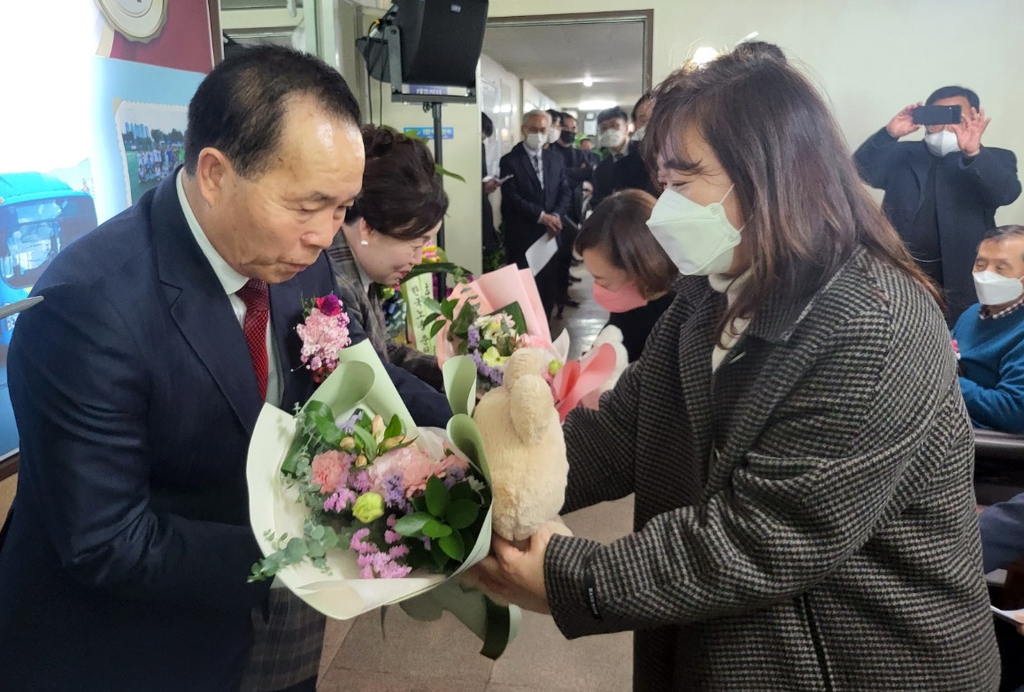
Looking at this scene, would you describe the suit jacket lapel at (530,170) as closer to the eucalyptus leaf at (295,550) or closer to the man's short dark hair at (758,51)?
the man's short dark hair at (758,51)

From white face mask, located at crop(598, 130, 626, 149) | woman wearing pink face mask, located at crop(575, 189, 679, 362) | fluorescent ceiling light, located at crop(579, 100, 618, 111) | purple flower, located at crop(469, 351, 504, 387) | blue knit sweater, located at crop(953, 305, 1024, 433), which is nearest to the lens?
purple flower, located at crop(469, 351, 504, 387)

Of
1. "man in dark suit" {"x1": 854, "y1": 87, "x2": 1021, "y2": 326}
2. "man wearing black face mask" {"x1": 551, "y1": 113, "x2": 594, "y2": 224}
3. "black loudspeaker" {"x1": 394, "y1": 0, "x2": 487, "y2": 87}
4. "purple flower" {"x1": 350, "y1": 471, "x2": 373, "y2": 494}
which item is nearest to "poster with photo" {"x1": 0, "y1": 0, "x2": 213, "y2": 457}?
"purple flower" {"x1": 350, "y1": 471, "x2": 373, "y2": 494}

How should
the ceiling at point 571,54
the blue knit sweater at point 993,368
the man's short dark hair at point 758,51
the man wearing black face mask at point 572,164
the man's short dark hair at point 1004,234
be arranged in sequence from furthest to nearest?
the ceiling at point 571,54 → the man wearing black face mask at point 572,164 → the man's short dark hair at point 1004,234 → the blue knit sweater at point 993,368 → the man's short dark hair at point 758,51

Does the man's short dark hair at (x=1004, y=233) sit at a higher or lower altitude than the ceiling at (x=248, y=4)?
lower

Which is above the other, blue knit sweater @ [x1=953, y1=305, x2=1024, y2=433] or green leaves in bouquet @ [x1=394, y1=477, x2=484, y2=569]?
green leaves in bouquet @ [x1=394, y1=477, x2=484, y2=569]

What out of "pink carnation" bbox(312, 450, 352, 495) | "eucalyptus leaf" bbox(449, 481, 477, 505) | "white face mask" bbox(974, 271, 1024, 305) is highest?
"pink carnation" bbox(312, 450, 352, 495)

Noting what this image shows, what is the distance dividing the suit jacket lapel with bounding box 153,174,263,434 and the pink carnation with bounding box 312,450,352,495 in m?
0.21

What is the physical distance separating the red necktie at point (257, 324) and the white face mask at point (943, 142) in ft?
13.0

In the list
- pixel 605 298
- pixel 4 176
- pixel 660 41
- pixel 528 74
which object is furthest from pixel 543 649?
pixel 528 74

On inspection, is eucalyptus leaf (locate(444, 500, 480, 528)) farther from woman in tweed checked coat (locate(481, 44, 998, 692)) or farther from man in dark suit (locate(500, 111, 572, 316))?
man in dark suit (locate(500, 111, 572, 316))

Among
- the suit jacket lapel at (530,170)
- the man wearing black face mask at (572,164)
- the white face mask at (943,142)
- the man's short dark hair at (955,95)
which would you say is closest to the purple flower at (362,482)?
the white face mask at (943,142)

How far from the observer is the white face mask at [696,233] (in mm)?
1017

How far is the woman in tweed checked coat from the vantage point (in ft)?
2.85

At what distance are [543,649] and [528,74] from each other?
10316 millimetres
